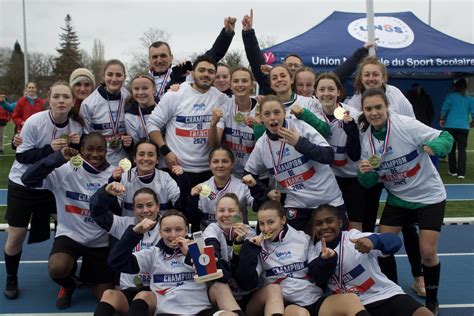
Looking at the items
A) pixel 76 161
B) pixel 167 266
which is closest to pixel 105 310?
pixel 167 266

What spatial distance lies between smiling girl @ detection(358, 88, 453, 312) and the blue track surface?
75cm

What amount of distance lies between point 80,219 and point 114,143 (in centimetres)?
80

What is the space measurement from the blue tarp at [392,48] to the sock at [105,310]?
24.0ft

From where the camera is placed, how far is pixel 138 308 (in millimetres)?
3596

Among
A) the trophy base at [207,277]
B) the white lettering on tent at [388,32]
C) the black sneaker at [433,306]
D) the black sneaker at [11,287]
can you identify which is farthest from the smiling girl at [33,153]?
the white lettering on tent at [388,32]

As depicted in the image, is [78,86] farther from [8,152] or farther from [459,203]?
[8,152]

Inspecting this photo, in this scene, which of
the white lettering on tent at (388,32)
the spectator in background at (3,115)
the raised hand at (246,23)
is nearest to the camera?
the raised hand at (246,23)

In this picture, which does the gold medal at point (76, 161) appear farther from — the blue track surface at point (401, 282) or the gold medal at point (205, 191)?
the blue track surface at point (401, 282)

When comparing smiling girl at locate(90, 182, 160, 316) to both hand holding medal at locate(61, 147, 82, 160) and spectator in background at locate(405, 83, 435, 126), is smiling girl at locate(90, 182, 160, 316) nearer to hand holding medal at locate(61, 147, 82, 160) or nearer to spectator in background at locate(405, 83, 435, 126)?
hand holding medal at locate(61, 147, 82, 160)

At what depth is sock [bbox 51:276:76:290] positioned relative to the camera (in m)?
4.56

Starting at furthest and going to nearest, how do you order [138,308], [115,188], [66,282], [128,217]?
[66,282] → [128,217] → [115,188] → [138,308]

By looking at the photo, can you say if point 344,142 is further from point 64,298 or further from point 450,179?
point 450,179

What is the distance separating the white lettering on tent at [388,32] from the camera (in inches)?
435

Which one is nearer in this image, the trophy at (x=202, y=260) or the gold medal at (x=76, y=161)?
the trophy at (x=202, y=260)
